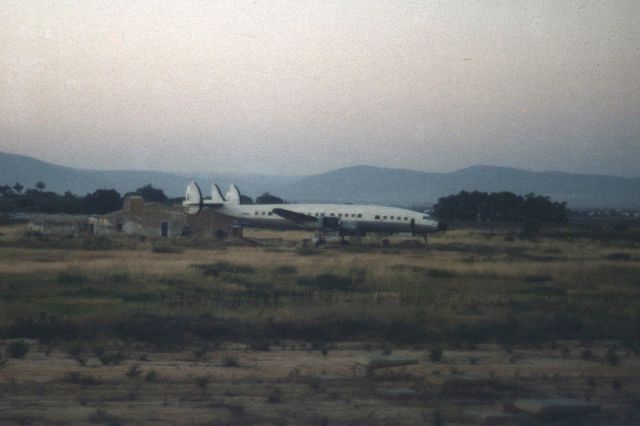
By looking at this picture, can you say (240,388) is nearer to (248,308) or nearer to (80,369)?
(80,369)

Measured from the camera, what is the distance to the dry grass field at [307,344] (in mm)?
11484

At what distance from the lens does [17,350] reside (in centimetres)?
1512

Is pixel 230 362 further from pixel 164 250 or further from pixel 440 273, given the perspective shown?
pixel 164 250

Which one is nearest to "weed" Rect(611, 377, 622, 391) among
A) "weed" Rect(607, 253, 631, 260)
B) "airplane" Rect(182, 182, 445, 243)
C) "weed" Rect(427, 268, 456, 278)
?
"weed" Rect(427, 268, 456, 278)

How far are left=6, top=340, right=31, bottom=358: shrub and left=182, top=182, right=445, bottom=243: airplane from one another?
41904 mm

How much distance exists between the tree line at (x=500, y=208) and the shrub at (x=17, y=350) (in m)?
100

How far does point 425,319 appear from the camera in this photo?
20.4 meters

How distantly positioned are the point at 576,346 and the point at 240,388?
839 cm

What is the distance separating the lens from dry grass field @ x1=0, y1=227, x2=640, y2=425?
1148cm

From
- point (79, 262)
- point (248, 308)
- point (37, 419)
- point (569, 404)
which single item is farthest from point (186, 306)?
point (79, 262)

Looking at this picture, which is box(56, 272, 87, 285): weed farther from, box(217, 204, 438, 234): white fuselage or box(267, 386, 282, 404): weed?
box(217, 204, 438, 234): white fuselage

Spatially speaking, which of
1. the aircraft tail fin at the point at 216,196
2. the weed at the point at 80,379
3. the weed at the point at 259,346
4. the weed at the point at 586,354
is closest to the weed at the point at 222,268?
the weed at the point at 259,346

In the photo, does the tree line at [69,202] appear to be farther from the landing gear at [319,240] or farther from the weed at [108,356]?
the weed at [108,356]

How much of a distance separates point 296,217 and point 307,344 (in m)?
45.4
